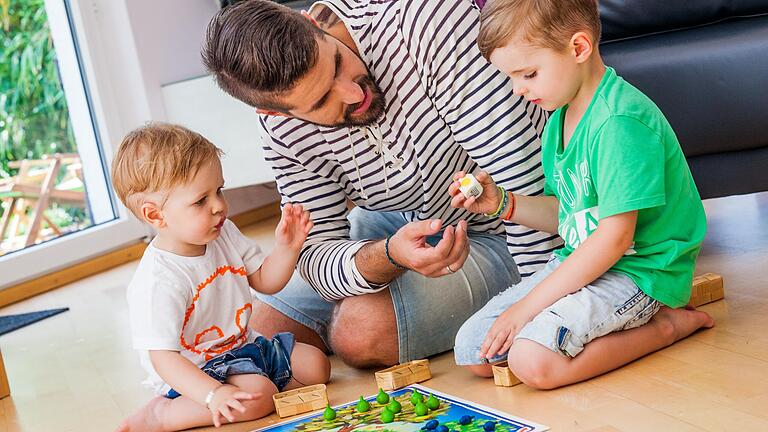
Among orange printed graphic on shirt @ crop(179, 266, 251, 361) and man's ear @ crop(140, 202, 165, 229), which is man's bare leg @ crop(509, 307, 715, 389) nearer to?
orange printed graphic on shirt @ crop(179, 266, 251, 361)

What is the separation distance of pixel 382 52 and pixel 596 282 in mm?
459

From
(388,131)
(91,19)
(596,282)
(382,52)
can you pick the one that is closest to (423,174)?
(388,131)

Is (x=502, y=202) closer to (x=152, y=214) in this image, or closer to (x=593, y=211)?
(x=593, y=211)

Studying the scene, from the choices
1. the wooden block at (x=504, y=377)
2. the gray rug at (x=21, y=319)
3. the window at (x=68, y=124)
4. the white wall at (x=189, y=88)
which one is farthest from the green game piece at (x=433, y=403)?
the window at (x=68, y=124)

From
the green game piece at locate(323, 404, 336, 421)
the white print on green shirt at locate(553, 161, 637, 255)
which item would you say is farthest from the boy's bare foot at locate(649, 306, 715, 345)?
the green game piece at locate(323, 404, 336, 421)

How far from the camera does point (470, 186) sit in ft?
4.33

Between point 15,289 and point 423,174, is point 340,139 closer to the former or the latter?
point 423,174

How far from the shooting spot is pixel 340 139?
151 cm

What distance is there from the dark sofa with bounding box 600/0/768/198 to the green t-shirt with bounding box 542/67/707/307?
0.30 meters

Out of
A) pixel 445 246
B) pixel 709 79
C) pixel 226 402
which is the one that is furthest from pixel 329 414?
pixel 709 79

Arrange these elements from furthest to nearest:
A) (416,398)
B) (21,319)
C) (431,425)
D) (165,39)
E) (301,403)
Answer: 1. (165,39)
2. (21,319)
3. (301,403)
4. (416,398)
5. (431,425)

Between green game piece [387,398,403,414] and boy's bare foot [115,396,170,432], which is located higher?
green game piece [387,398,403,414]

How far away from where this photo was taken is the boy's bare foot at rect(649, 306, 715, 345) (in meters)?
1.32

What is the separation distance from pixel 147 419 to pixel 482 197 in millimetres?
592
